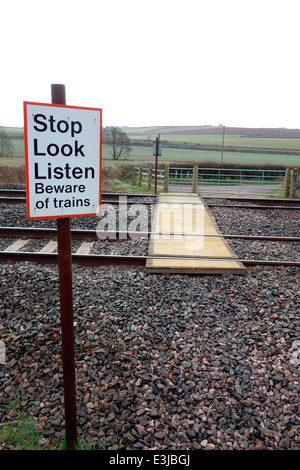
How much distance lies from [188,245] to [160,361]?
3.87 meters

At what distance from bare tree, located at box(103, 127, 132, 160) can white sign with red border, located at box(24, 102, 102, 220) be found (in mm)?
31215

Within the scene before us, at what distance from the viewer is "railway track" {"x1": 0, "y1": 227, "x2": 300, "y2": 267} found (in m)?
6.55

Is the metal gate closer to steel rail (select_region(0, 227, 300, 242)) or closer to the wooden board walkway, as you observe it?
the wooden board walkway

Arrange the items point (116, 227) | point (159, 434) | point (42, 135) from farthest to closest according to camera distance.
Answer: point (116, 227) → point (159, 434) → point (42, 135)

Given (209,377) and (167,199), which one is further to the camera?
(167,199)

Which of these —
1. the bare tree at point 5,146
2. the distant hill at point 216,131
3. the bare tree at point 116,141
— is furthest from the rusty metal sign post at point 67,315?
the distant hill at point 216,131

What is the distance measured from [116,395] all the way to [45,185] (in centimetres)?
216

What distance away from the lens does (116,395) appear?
3537 mm

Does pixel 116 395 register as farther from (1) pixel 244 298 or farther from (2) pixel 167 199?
(2) pixel 167 199

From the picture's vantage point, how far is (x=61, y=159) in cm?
258

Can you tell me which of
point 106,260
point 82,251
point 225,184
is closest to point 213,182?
point 225,184

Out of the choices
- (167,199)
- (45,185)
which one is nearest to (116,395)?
(45,185)

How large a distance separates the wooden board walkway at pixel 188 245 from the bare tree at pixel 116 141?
76.8 ft
